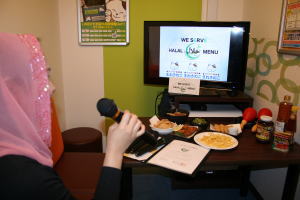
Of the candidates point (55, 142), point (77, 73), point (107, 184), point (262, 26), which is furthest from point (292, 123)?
point (77, 73)

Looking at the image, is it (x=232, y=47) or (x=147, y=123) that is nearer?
(x=147, y=123)

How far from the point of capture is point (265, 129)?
1.37 metres

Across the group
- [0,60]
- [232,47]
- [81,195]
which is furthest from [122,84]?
[0,60]

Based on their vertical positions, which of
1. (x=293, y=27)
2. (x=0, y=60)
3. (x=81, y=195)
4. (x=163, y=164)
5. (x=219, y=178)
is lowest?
(x=219, y=178)

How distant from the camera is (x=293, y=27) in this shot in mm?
1562

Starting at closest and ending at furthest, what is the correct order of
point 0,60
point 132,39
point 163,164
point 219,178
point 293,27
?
1. point 0,60
2. point 163,164
3. point 293,27
4. point 219,178
5. point 132,39

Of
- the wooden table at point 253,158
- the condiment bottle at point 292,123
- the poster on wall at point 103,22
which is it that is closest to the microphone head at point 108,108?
the wooden table at point 253,158

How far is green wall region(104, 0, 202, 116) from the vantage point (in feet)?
7.59

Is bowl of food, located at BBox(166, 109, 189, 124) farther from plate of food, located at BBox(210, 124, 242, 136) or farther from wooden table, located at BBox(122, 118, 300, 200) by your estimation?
wooden table, located at BBox(122, 118, 300, 200)

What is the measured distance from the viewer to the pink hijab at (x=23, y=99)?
2.67 ft

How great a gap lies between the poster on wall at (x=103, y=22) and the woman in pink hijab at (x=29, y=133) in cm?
145

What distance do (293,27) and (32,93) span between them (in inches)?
59.3

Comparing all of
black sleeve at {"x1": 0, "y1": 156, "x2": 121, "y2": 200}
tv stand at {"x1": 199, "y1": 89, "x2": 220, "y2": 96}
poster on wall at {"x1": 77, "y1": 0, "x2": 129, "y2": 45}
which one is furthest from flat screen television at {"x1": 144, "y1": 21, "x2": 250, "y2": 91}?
black sleeve at {"x1": 0, "y1": 156, "x2": 121, "y2": 200}

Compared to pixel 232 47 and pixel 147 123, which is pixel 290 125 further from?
pixel 147 123
